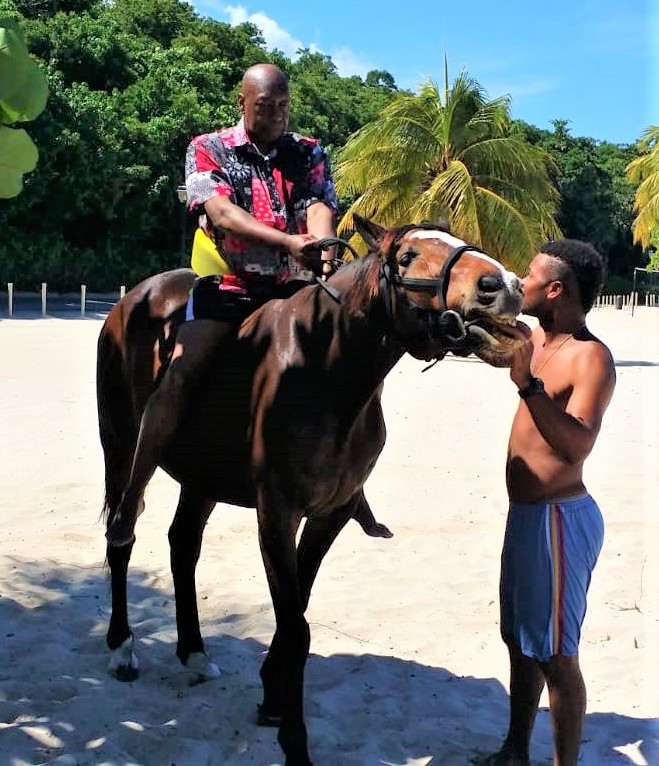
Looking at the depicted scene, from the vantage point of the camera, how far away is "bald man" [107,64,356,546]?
130 inches

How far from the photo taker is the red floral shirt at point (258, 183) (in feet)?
10.9

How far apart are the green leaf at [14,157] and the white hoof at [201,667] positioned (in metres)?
2.52

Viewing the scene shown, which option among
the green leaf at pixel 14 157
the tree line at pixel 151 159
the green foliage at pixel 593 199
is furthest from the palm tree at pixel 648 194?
the green leaf at pixel 14 157

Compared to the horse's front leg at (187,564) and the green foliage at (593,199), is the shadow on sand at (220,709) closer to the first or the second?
the horse's front leg at (187,564)

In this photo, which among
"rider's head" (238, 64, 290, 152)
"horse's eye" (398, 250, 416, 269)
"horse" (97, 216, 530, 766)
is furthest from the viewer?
"rider's head" (238, 64, 290, 152)

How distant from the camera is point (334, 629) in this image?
4578 millimetres

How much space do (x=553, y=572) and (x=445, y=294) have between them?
106 centimetres

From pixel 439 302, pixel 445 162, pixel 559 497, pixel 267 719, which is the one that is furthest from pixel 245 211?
pixel 445 162

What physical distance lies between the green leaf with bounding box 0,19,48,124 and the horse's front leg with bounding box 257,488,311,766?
1565 millimetres

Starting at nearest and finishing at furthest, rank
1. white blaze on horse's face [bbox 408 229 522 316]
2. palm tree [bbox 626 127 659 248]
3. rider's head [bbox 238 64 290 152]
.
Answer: white blaze on horse's face [bbox 408 229 522 316]
rider's head [bbox 238 64 290 152]
palm tree [bbox 626 127 659 248]

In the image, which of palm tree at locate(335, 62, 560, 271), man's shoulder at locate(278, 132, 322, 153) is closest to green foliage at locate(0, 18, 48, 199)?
man's shoulder at locate(278, 132, 322, 153)

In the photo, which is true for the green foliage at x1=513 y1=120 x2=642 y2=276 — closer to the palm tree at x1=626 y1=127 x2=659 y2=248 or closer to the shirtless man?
the palm tree at x1=626 y1=127 x2=659 y2=248

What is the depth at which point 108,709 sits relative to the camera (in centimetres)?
356

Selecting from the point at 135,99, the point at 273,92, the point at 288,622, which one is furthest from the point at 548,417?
the point at 135,99
